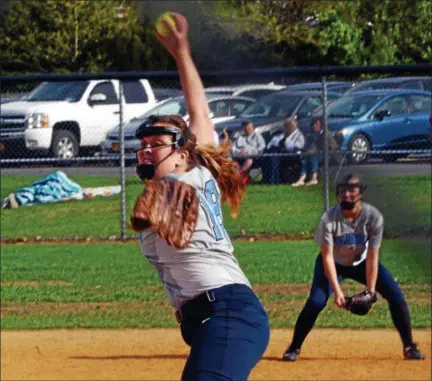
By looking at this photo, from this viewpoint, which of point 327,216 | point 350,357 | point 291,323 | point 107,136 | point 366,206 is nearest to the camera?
point 366,206

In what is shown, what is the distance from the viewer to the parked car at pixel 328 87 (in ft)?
22.9

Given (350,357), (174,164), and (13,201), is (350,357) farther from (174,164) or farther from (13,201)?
(13,201)

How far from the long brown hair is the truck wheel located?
221 inches

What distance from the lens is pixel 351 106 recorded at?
681 cm

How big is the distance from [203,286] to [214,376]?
326 millimetres

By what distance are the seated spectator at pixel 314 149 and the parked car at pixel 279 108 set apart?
0.40ft

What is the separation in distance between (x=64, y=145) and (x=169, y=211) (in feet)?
23.0

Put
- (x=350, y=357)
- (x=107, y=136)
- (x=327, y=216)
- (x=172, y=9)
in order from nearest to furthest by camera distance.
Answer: (x=172, y=9) < (x=327, y=216) < (x=350, y=357) < (x=107, y=136)

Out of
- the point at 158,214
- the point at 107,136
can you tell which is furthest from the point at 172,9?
the point at 107,136

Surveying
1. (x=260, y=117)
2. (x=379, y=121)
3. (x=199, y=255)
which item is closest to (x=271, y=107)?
(x=260, y=117)

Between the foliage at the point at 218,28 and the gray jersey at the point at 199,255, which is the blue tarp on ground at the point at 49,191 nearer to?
the foliage at the point at 218,28

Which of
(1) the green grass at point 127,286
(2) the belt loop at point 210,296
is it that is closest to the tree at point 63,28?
(2) the belt loop at point 210,296

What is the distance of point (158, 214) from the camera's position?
3637 mm

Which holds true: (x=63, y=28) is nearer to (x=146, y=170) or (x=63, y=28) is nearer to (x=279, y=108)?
(x=146, y=170)
